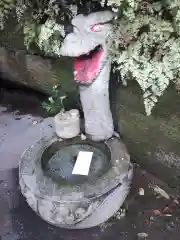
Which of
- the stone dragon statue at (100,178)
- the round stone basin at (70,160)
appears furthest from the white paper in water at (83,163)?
the stone dragon statue at (100,178)

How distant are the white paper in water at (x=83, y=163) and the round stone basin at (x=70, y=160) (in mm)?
30

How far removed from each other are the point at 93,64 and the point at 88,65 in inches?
1.9

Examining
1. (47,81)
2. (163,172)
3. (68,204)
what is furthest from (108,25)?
(47,81)

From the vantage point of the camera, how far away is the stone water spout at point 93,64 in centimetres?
262

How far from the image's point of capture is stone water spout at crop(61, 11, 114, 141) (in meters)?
2.62

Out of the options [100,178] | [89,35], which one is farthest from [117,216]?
[89,35]

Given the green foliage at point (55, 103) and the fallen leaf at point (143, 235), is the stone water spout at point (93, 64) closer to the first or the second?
the green foliage at point (55, 103)

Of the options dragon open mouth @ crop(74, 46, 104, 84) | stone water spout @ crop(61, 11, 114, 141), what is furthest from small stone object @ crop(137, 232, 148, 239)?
dragon open mouth @ crop(74, 46, 104, 84)

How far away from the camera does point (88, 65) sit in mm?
2855

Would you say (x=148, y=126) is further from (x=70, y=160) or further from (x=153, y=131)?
(x=70, y=160)

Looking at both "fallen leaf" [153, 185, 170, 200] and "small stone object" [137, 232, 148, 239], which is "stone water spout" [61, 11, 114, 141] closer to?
"fallen leaf" [153, 185, 170, 200]

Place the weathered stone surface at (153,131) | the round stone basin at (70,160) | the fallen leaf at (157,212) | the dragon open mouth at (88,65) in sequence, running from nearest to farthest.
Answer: the dragon open mouth at (88,65) → the round stone basin at (70,160) → the weathered stone surface at (153,131) → the fallen leaf at (157,212)

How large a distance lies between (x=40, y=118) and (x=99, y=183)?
1.98 metres

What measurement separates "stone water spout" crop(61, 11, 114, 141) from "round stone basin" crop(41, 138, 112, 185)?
12 centimetres
